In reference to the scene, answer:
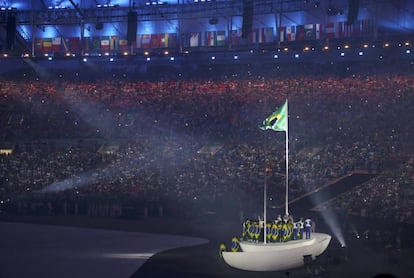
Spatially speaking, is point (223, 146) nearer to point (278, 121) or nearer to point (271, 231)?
point (278, 121)

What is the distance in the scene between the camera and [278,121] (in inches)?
925

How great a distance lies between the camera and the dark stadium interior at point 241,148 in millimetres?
27219

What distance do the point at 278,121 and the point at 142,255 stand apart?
7267 mm

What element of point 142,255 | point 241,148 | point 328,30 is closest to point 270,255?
point 142,255

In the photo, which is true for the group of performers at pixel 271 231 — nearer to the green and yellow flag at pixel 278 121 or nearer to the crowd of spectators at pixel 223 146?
the green and yellow flag at pixel 278 121

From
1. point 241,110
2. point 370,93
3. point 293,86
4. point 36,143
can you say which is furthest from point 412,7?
point 36,143

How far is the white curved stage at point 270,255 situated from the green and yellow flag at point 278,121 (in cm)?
417

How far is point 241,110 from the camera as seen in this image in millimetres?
46094

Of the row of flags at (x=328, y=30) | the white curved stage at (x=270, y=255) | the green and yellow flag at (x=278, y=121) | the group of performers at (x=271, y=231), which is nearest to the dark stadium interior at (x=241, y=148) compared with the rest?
the row of flags at (x=328, y=30)

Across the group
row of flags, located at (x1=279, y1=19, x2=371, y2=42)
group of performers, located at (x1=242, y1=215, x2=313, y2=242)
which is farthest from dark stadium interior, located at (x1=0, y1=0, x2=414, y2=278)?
group of performers, located at (x1=242, y1=215, x2=313, y2=242)

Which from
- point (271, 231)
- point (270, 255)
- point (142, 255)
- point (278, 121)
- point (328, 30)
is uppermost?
point (328, 30)

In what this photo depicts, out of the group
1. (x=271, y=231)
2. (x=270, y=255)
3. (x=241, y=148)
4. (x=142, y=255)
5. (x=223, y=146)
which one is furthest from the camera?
(x=223, y=146)

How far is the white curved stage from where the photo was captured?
832 inches

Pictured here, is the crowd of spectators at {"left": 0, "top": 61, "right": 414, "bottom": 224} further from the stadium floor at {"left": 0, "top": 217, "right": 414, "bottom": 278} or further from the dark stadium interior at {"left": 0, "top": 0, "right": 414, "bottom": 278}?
the stadium floor at {"left": 0, "top": 217, "right": 414, "bottom": 278}
